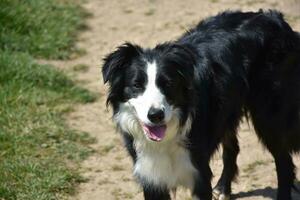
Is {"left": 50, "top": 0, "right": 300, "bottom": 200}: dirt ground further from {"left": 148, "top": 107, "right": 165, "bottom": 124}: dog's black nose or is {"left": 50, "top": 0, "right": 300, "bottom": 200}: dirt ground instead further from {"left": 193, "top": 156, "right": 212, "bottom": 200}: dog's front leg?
{"left": 148, "top": 107, "right": 165, "bottom": 124}: dog's black nose

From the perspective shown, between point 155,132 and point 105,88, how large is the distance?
316 cm

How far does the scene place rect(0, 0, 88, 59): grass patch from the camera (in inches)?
304

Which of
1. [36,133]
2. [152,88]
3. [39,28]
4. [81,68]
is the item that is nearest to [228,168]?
[152,88]

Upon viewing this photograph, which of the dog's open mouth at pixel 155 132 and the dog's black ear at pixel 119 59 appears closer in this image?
the dog's open mouth at pixel 155 132

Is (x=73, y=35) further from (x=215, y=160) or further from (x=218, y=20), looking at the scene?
(x=218, y=20)

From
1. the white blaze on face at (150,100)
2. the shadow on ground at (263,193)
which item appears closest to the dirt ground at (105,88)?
the shadow on ground at (263,193)

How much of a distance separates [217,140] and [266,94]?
0.52 metres

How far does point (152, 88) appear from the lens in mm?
3900

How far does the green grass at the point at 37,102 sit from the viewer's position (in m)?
5.29

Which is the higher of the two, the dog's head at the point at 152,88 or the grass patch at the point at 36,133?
the dog's head at the point at 152,88

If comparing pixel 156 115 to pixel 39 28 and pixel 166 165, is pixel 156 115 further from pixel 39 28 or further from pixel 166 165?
pixel 39 28

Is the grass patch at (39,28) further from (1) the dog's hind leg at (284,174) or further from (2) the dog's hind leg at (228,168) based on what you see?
(1) the dog's hind leg at (284,174)

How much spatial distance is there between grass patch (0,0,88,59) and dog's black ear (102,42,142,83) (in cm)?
367

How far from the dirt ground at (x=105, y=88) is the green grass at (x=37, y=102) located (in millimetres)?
150
